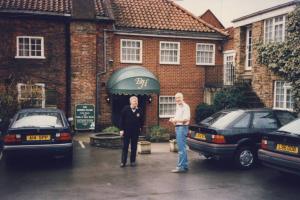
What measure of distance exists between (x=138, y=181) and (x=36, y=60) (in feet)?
36.7

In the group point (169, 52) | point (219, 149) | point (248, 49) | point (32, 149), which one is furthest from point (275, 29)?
point (32, 149)

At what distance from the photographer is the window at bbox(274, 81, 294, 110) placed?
15008 millimetres

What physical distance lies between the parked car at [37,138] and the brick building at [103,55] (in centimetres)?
669

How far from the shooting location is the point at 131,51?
60.7 feet

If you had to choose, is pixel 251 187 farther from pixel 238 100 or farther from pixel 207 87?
pixel 207 87

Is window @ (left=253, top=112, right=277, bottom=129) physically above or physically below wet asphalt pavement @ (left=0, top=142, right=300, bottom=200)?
above

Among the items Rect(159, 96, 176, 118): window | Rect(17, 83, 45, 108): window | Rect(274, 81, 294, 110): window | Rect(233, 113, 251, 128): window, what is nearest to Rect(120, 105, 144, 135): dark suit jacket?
Rect(233, 113, 251, 128): window

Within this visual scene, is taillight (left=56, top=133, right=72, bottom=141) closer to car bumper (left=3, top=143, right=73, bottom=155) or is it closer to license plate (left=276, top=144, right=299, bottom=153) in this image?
car bumper (left=3, top=143, right=73, bottom=155)

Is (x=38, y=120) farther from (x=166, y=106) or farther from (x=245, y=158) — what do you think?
(x=166, y=106)

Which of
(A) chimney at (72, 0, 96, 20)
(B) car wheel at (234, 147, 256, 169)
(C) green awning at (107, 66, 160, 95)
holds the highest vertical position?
(A) chimney at (72, 0, 96, 20)

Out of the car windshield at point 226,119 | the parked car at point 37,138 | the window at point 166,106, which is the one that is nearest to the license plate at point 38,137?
the parked car at point 37,138

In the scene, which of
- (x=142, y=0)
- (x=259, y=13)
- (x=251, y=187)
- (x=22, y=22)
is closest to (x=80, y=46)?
(x=22, y=22)

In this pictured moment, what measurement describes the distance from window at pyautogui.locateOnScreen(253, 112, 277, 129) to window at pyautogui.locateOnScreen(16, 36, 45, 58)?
11488 mm

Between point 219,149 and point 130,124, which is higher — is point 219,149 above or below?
below
